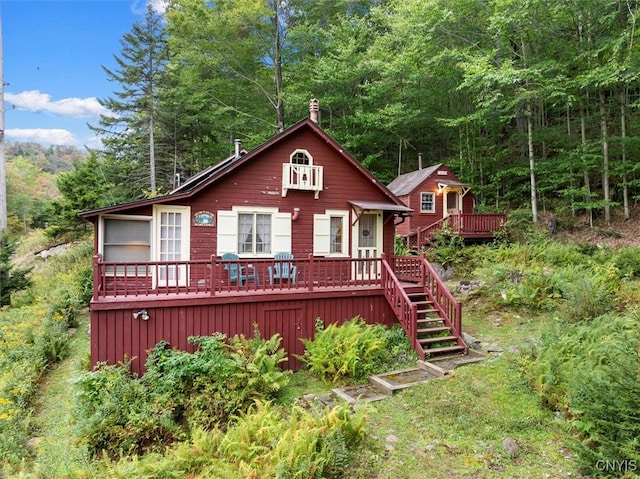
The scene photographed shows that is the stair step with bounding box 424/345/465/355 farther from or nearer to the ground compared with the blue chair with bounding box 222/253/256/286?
nearer to the ground

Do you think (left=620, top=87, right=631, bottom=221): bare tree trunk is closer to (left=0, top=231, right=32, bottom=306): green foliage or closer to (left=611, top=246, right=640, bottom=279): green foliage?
(left=611, top=246, right=640, bottom=279): green foliage

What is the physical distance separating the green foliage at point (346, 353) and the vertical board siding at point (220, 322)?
47cm

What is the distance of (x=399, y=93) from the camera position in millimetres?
21906

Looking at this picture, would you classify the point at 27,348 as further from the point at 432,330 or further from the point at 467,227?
the point at 467,227

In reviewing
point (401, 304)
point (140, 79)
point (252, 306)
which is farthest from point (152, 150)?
point (401, 304)

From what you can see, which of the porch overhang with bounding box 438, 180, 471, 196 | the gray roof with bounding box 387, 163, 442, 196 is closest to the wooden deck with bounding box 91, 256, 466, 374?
the gray roof with bounding box 387, 163, 442, 196

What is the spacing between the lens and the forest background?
15.4 m

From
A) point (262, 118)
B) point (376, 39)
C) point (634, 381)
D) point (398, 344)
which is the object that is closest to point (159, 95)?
point (262, 118)

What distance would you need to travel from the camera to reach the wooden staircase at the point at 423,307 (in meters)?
7.70

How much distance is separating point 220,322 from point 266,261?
1605 millimetres

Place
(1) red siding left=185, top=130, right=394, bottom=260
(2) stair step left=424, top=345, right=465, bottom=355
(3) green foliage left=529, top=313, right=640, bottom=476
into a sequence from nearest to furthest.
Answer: (3) green foliage left=529, top=313, right=640, bottom=476 → (2) stair step left=424, top=345, right=465, bottom=355 → (1) red siding left=185, top=130, right=394, bottom=260

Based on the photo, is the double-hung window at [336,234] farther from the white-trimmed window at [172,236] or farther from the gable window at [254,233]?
the white-trimmed window at [172,236]

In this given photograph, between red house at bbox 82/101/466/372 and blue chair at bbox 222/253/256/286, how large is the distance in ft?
0.12

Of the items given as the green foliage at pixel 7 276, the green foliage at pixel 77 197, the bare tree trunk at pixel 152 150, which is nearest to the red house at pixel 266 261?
the green foliage at pixel 7 276
